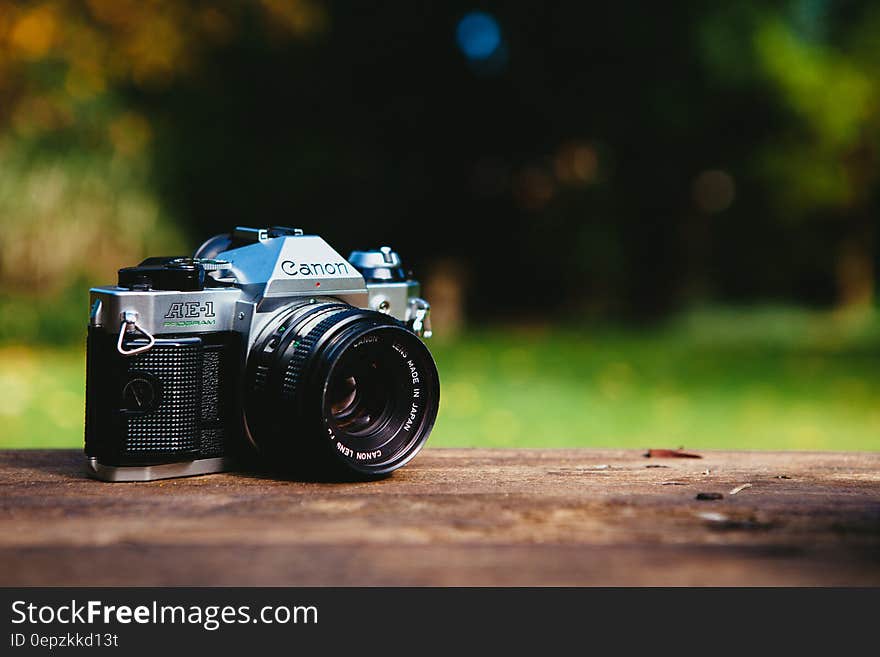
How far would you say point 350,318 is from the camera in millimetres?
1796

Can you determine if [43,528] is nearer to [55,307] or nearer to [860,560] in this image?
[860,560]

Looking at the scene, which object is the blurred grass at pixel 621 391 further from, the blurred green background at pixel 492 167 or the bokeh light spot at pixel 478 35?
the bokeh light spot at pixel 478 35

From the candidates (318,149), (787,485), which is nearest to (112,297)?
(787,485)

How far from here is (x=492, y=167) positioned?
26.6ft

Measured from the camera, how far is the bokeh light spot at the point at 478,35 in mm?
7625

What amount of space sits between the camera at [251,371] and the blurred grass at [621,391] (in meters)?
1.98

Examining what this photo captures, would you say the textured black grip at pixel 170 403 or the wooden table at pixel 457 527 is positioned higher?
the textured black grip at pixel 170 403

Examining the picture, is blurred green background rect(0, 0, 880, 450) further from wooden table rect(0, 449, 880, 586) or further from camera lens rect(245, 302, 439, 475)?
wooden table rect(0, 449, 880, 586)

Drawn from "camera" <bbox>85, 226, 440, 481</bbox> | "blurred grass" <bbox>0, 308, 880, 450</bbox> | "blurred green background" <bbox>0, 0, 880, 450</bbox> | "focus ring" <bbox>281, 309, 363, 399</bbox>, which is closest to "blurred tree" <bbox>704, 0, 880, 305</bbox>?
"blurred green background" <bbox>0, 0, 880, 450</bbox>

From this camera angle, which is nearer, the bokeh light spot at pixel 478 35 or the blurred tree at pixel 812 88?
the bokeh light spot at pixel 478 35

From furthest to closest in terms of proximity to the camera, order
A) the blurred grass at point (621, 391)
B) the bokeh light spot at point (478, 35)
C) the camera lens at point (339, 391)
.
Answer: the bokeh light spot at point (478, 35) < the blurred grass at point (621, 391) < the camera lens at point (339, 391)

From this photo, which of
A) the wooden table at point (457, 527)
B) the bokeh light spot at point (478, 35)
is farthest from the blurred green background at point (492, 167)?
the wooden table at point (457, 527)

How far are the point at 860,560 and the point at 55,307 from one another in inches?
224

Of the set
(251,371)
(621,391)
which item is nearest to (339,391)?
(251,371)
